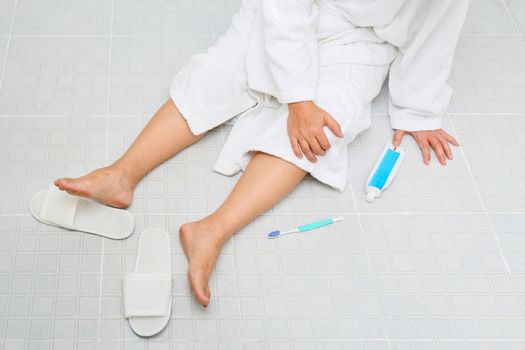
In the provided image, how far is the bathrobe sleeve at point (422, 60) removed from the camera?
1.22 meters

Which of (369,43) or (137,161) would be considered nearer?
(137,161)

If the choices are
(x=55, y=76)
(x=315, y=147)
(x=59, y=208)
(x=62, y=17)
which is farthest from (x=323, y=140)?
(x=62, y=17)

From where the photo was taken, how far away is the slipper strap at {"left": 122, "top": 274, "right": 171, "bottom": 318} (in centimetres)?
101

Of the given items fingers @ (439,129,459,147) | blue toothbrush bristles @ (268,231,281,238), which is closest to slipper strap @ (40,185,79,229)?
blue toothbrush bristles @ (268,231,281,238)

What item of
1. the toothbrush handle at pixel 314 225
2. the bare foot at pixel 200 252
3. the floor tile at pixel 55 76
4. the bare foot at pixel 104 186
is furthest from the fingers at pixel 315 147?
the floor tile at pixel 55 76

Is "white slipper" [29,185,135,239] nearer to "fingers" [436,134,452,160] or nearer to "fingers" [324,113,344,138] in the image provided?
"fingers" [324,113,344,138]

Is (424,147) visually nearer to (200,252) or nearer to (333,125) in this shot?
(333,125)

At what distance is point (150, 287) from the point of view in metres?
1.04

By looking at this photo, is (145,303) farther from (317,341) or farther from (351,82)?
(351,82)

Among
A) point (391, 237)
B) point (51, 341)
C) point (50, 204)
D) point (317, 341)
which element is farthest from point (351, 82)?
point (51, 341)

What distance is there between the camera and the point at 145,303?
1.02 meters

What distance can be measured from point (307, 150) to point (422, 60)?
33cm

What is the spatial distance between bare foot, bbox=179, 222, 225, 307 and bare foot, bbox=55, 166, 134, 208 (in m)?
0.13

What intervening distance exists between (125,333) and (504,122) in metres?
0.93
